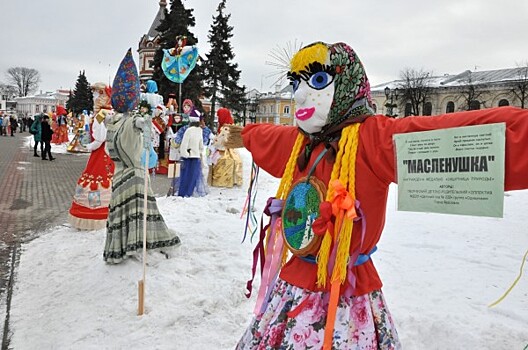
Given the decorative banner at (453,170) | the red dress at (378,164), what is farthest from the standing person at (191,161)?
the decorative banner at (453,170)

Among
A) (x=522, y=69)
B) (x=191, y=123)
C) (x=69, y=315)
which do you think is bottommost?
(x=69, y=315)

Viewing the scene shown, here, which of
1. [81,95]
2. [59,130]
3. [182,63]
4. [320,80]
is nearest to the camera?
[320,80]

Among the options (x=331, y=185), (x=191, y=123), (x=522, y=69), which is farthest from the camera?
(x=522, y=69)

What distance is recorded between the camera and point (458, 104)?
45531mm

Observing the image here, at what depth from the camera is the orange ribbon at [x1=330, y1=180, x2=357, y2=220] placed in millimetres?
1782

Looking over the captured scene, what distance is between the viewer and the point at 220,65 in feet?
102

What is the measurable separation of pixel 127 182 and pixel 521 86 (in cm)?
4412

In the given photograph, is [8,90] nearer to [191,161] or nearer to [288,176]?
[191,161]

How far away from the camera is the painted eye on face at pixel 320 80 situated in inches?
78.6

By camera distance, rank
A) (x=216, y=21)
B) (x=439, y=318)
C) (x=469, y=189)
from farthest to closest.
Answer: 1. (x=216, y=21)
2. (x=439, y=318)
3. (x=469, y=189)

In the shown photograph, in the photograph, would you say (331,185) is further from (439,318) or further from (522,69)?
(522,69)

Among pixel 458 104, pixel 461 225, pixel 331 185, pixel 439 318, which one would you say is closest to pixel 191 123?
pixel 461 225

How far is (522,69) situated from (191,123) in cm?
4530

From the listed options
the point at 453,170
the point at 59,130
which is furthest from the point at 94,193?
the point at 59,130
